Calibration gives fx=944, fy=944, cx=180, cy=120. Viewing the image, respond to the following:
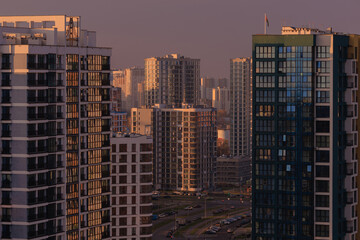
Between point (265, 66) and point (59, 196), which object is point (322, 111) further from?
point (59, 196)

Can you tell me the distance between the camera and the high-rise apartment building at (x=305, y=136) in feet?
474

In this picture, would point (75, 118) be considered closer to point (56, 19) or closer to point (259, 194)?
point (56, 19)

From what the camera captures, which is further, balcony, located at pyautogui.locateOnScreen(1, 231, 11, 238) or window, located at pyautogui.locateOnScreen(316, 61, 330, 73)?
window, located at pyautogui.locateOnScreen(316, 61, 330, 73)

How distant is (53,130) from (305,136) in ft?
133

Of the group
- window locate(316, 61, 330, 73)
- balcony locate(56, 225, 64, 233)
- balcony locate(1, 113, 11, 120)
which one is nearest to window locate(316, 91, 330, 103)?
window locate(316, 61, 330, 73)

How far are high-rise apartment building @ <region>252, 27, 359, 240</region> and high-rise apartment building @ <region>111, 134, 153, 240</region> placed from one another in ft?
88.0

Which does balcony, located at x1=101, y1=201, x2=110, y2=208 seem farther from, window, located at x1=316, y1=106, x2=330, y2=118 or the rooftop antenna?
window, located at x1=316, y1=106, x2=330, y2=118

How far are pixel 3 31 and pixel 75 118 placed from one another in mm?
15630

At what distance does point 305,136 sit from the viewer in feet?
479

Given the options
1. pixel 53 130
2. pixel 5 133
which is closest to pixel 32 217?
pixel 5 133

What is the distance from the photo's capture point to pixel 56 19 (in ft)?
449

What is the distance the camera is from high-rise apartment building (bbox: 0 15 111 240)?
124m

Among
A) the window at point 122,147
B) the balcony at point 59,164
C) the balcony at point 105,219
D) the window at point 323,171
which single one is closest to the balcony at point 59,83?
the balcony at point 59,164

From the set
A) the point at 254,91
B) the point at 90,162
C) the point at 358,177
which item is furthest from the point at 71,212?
the point at 358,177
